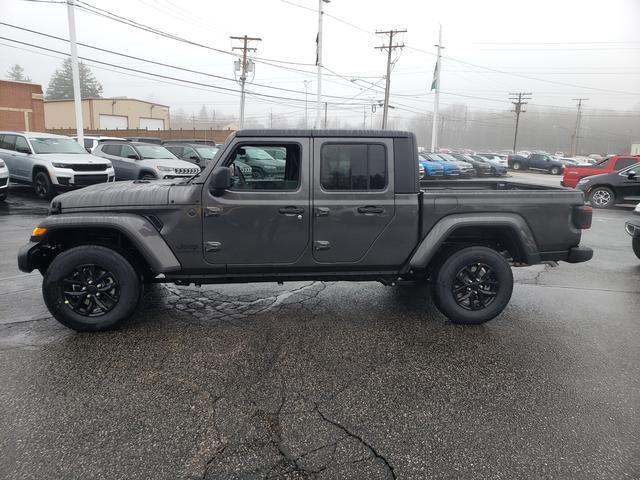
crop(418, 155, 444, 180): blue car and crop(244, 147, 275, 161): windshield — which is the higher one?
crop(244, 147, 275, 161): windshield

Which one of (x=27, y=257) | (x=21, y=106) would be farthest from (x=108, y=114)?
(x=27, y=257)

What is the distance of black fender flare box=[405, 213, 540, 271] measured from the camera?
4.27 metres

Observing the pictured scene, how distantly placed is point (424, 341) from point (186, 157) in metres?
15.0

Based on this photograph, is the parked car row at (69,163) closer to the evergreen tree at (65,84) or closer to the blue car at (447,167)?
the blue car at (447,167)

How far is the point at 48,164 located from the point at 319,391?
12610 mm

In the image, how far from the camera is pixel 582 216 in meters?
4.48

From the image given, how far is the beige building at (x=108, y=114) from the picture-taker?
193ft

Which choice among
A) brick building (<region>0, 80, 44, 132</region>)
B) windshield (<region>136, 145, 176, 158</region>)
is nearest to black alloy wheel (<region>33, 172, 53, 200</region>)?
windshield (<region>136, 145, 176, 158</region>)

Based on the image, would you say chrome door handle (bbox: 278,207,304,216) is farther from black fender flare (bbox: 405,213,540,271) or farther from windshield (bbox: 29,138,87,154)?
windshield (bbox: 29,138,87,154)

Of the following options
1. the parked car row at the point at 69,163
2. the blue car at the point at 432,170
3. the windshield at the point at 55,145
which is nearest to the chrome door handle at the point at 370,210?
the parked car row at the point at 69,163

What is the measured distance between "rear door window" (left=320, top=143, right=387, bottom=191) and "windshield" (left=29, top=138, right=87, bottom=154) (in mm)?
12564

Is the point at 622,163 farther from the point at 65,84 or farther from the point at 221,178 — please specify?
the point at 65,84

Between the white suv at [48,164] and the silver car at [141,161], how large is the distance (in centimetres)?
84

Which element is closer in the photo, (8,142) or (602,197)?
(8,142)
